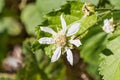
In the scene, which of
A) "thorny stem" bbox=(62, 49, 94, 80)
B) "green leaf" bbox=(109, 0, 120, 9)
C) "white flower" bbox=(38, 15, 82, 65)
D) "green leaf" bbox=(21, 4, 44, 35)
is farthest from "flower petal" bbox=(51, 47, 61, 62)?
"green leaf" bbox=(21, 4, 44, 35)

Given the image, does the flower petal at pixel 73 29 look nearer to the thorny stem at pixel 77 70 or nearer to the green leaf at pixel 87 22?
the green leaf at pixel 87 22

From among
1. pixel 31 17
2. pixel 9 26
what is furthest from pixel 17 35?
pixel 31 17

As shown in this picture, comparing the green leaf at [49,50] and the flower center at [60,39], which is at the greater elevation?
the flower center at [60,39]

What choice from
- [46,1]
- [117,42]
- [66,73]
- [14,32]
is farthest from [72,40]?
[14,32]

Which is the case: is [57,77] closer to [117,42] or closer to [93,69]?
[93,69]

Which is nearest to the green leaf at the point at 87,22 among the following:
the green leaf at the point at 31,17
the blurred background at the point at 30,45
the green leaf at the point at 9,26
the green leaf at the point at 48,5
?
the blurred background at the point at 30,45

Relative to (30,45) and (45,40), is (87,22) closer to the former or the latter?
(45,40)

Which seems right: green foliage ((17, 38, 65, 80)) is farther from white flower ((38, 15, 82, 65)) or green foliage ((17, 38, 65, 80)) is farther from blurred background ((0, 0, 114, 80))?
white flower ((38, 15, 82, 65))
